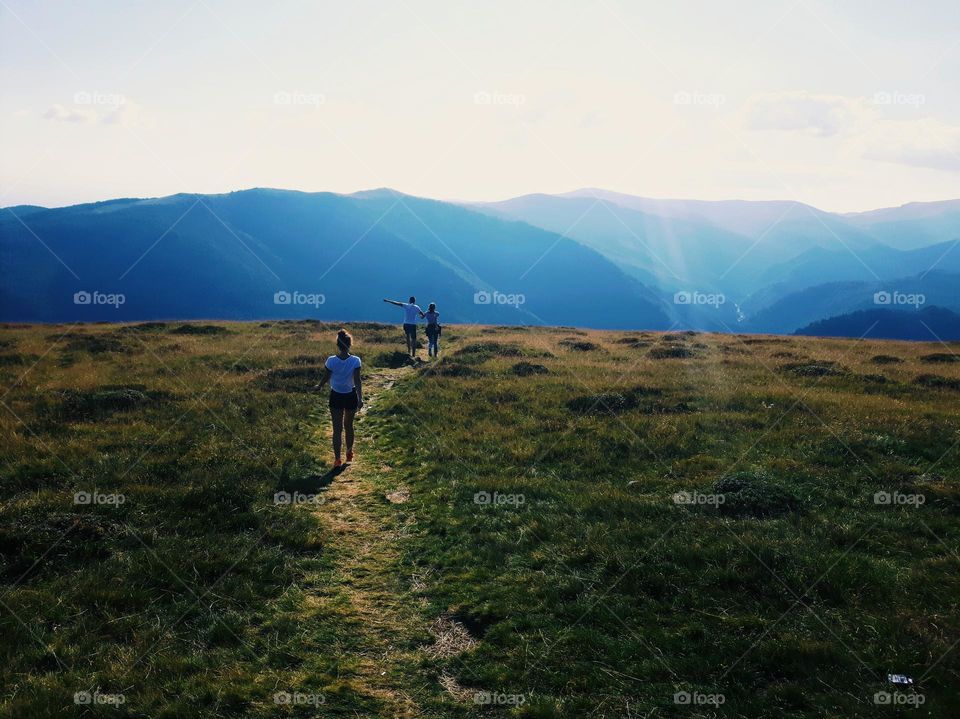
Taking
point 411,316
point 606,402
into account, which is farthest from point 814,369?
point 411,316

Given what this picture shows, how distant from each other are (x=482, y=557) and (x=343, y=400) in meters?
5.99

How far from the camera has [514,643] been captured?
690 cm

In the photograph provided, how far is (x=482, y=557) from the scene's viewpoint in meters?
9.05

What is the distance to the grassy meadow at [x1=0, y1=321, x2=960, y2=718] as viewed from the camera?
6.02m

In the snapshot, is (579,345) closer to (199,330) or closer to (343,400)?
(343,400)

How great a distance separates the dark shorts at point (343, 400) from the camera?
1323 centimetres

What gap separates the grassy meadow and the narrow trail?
0.16ft

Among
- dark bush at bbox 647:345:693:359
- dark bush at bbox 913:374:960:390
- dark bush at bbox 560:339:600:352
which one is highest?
dark bush at bbox 560:339:600:352

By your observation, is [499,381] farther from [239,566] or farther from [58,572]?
[58,572]

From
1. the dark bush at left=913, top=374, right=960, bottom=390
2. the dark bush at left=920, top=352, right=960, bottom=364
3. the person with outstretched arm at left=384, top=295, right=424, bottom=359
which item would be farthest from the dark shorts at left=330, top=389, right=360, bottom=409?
the dark bush at left=920, top=352, right=960, bottom=364

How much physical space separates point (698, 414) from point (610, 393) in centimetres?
313

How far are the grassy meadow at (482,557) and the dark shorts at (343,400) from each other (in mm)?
1599

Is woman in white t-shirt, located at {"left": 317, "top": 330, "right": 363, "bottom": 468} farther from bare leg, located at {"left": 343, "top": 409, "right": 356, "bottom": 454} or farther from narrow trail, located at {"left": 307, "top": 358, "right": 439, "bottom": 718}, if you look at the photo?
narrow trail, located at {"left": 307, "top": 358, "right": 439, "bottom": 718}

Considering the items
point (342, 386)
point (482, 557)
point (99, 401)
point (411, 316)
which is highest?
point (411, 316)
